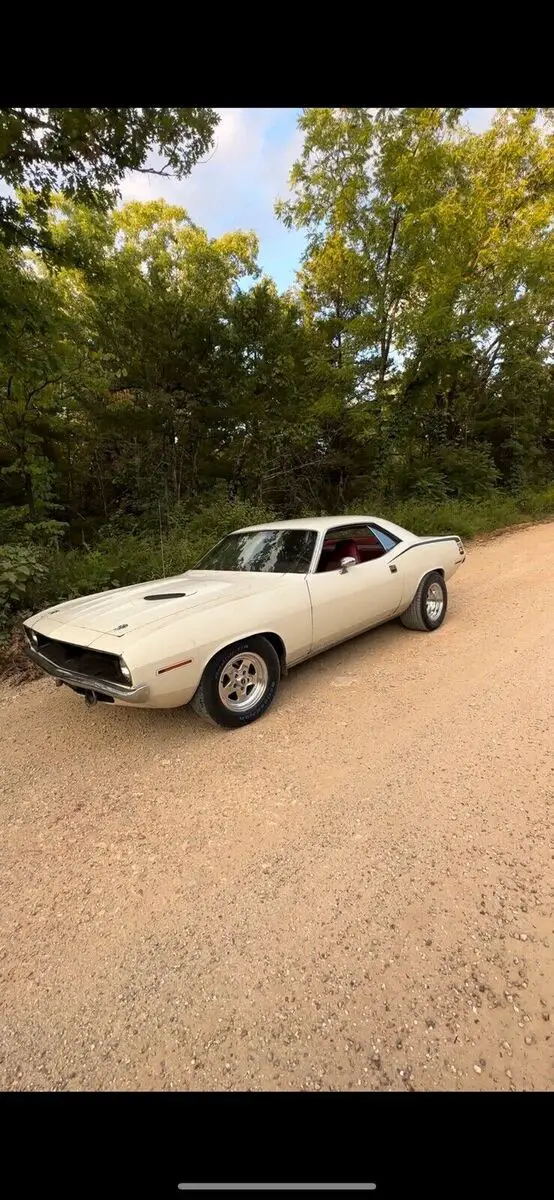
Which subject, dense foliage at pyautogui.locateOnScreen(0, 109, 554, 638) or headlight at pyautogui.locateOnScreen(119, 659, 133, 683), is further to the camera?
dense foliage at pyautogui.locateOnScreen(0, 109, 554, 638)

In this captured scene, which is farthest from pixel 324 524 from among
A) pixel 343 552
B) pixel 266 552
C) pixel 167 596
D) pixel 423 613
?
pixel 167 596

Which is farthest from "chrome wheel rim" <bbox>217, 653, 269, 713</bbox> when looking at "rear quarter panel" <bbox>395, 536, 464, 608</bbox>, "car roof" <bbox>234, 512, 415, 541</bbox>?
"rear quarter panel" <bbox>395, 536, 464, 608</bbox>

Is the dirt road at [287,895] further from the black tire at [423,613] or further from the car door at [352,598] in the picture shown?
the black tire at [423,613]

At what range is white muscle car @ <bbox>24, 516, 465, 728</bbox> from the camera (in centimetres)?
251

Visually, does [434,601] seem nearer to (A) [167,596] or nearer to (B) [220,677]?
(B) [220,677]

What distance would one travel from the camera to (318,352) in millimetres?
11297

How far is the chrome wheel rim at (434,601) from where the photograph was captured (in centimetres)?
431

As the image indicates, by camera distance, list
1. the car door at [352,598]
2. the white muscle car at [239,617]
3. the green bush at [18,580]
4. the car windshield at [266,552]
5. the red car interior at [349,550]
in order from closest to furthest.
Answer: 1. the white muscle car at [239,617]
2. the car door at [352,598]
3. the car windshield at [266,552]
4. the red car interior at [349,550]
5. the green bush at [18,580]

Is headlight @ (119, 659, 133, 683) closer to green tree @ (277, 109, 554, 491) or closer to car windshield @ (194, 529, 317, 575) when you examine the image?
car windshield @ (194, 529, 317, 575)

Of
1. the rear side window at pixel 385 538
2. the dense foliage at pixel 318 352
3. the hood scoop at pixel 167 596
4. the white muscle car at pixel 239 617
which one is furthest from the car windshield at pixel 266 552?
the dense foliage at pixel 318 352

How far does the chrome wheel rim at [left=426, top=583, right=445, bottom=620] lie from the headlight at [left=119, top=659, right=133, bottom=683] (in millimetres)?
2927

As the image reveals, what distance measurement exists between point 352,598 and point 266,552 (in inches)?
31.7

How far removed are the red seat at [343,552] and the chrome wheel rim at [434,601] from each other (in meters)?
0.87
